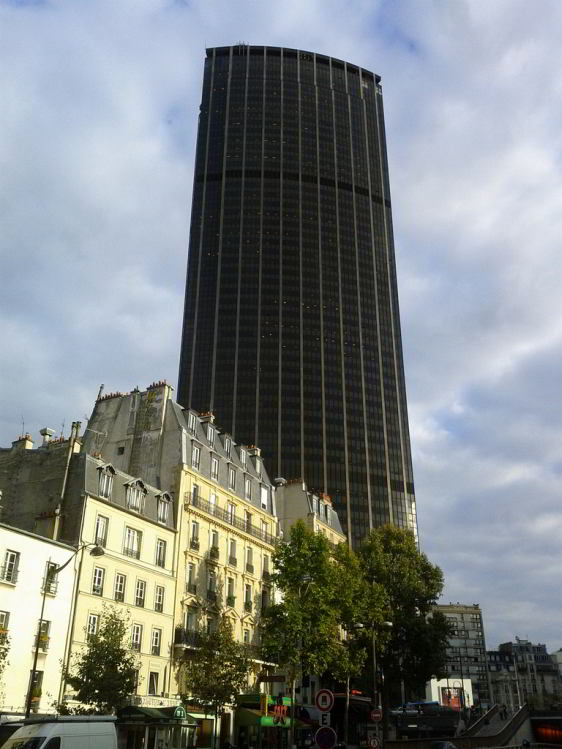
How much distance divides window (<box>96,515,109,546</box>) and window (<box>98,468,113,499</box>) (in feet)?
4.88

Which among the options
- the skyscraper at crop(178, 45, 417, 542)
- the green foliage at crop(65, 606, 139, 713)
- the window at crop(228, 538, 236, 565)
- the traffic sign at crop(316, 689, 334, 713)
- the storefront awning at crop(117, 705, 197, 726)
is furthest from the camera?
the skyscraper at crop(178, 45, 417, 542)

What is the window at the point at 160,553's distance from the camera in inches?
1845

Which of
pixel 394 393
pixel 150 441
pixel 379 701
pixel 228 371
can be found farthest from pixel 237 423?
pixel 150 441

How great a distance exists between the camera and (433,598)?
6297 centimetres

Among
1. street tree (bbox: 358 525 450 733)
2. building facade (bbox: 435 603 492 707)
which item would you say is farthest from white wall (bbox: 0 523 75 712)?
building facade (bbox: 435 603 492 707)

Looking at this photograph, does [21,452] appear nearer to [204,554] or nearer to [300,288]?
[204,554]

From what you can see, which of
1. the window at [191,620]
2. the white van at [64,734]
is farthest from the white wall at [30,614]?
the white van at [64,734]

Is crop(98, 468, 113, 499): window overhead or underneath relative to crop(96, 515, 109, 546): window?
overhead

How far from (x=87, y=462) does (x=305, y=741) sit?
101 feet

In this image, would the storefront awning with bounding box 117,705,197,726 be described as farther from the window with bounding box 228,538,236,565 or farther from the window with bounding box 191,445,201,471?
the window with bounding box 191,445,201,471

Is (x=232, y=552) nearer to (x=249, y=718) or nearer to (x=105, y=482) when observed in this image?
(x=249, y=718)

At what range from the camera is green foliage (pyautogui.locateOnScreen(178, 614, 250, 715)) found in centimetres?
4103

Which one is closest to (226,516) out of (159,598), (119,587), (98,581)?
(159,598)

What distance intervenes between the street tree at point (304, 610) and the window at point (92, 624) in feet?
38.6
